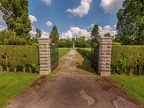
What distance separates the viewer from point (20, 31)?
16625 millimetres

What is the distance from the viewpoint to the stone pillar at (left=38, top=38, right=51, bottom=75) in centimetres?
664

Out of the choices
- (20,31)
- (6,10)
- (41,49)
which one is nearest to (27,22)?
(20,31)

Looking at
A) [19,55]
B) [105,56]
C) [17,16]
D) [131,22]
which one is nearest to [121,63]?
[105,56]

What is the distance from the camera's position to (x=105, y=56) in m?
6.49

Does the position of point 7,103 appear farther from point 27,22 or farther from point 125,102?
point 27,22

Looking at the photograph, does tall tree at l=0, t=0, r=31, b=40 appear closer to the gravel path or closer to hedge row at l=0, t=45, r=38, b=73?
hedge row at l=0, t=45, r=38, b=73

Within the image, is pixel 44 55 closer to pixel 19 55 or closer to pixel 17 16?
pixel 19 55

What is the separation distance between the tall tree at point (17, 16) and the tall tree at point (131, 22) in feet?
49.0

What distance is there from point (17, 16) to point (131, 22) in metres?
17.9

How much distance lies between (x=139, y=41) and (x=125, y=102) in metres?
12.6

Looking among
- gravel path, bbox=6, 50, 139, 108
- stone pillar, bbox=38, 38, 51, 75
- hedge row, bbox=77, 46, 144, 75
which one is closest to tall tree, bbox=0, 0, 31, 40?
stone pillar, bbox=38, 38, 51, 75

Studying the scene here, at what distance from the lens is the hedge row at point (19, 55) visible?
6922 millimetres

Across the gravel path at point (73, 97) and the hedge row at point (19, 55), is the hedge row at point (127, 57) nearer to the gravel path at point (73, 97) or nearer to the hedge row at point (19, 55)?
the gravel path at point (73, 97)

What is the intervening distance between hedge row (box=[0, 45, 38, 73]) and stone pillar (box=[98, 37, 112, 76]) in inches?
168
